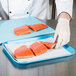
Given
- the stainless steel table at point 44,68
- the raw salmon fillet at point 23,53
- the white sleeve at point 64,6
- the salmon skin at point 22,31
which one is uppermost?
the white sleeve at point 64,6

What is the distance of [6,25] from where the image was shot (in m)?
1.52

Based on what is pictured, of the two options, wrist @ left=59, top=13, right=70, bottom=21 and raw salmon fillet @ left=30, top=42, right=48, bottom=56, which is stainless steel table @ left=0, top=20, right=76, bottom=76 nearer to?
raw salmon fillet @ left=30, top=42, right=48, bottom=56

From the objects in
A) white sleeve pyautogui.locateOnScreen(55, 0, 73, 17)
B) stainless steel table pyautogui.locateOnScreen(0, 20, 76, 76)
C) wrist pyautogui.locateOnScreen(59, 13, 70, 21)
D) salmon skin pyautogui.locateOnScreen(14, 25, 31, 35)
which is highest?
white sleeve pyautogui.locateOnScreen(55, 0, 73, 17)

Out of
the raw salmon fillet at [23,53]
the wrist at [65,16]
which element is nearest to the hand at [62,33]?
the wrist at [65,16]

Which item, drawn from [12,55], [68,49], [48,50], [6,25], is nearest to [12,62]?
[12,55]

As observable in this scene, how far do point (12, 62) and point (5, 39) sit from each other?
0.99 feet

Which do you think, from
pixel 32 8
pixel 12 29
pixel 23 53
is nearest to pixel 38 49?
pixel 23 53

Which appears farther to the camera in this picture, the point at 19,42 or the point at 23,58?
the point at 19,42

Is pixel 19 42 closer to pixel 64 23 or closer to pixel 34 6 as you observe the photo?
pixel 64 23

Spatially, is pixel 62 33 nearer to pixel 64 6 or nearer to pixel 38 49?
pixel 38 49

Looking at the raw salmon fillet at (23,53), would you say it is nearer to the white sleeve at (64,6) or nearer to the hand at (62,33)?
the hand at (62,33)

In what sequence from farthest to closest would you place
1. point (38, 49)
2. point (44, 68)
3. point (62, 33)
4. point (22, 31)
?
1. point (22, 31)
2. point (62, 33)
3. point (38, 49)
4. point (44, 68)

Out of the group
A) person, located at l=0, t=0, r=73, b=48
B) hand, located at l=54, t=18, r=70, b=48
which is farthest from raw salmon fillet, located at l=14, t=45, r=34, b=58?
person, located at l=0, t=0, r=73, b=48

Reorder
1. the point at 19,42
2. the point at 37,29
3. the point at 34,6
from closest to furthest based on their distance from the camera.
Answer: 1. the point at 19,42
2. the point at 37,29
3. the point at 34,6
